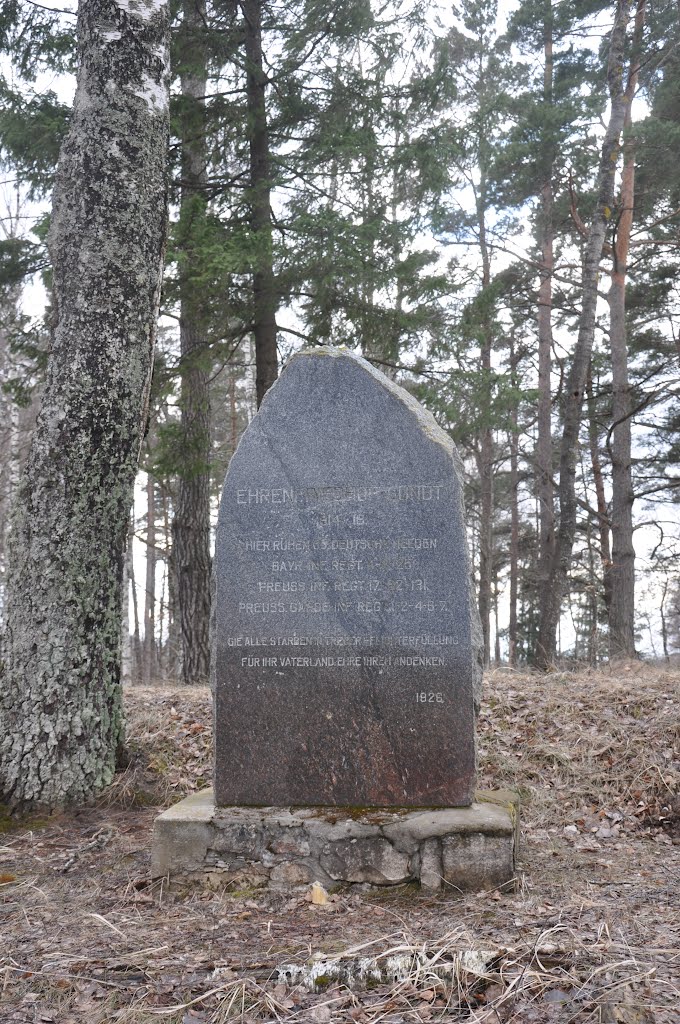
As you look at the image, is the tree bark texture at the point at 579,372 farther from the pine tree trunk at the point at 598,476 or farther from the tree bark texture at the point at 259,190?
the pine tree trunk at the point at 598,476

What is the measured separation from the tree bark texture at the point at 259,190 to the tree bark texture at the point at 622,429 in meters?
6.21

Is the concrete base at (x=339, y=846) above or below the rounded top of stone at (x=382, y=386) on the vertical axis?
below

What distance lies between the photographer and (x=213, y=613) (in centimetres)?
427

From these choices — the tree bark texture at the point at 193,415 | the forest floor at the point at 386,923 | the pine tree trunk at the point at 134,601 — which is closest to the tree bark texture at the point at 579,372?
the forest floor at the point at 386,923

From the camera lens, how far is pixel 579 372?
382 inches

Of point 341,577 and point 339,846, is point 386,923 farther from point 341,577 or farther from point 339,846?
point 341,577

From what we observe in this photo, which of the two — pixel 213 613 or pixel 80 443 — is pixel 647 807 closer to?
pixel 213 613

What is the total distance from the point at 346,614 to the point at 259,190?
6174mm

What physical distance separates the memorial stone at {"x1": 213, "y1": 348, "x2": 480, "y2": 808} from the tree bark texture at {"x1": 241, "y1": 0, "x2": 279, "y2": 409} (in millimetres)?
4779

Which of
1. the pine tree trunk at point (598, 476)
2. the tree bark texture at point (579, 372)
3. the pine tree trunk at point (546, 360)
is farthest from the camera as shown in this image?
the pine tree trunk at point (598, 476)

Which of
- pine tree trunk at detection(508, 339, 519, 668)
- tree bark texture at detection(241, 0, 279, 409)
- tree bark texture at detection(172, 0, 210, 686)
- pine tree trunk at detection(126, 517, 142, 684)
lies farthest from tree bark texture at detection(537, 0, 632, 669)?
pine tree trunk at detection(508, 339, 519, 668)

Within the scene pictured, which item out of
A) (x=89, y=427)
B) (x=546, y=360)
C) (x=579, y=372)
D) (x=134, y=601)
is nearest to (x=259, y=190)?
(x=579, y=372)

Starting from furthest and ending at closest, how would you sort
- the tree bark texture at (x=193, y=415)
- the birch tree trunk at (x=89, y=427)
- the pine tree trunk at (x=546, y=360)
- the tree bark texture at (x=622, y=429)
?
the pine tree trunk at (x=546, y=360) < the tree bark texture at (x=622, y=429) < the tree bark texture at (x=193, y=415) < the birch tree trunk at (x=89, y=427)

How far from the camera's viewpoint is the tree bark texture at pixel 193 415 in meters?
8.94
